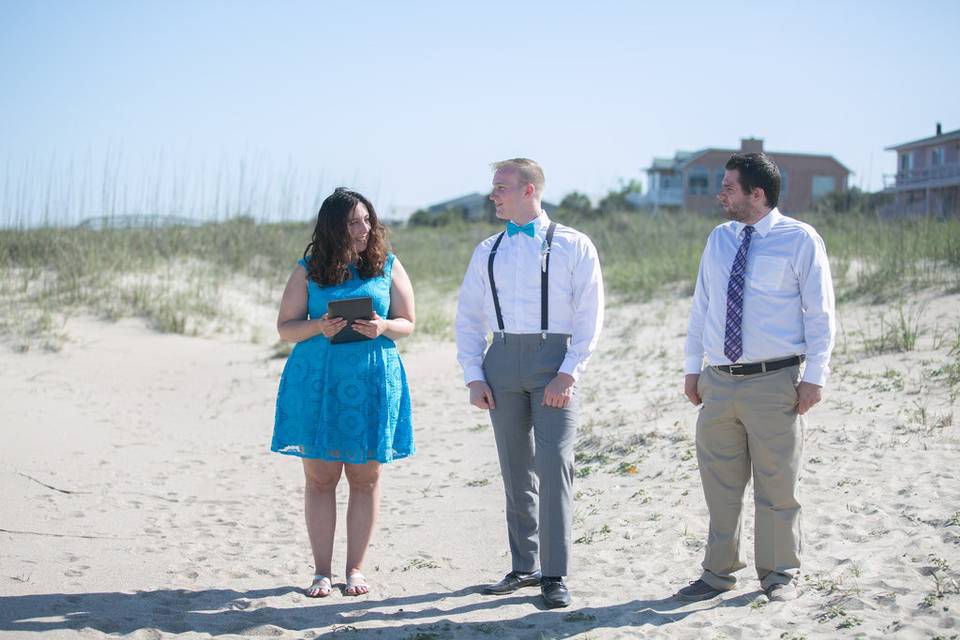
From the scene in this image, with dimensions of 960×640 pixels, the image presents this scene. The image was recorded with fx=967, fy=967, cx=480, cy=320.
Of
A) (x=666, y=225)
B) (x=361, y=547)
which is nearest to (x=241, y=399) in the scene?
(x=361, y=547)

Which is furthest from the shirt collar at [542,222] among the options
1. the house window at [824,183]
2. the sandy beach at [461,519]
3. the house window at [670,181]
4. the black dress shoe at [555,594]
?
the house window at [670,181]

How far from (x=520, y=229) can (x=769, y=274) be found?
3.62 ft

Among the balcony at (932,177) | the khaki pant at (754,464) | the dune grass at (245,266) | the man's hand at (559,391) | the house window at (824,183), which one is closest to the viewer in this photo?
the khaki pant at (754,464)

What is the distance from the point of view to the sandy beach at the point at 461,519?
425 cm

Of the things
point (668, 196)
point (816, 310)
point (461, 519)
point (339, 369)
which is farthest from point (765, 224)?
point (668, 196)

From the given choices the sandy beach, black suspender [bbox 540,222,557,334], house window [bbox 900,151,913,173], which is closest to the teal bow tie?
black suspender [bbox 540,222,557,334]

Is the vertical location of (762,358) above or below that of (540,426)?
above

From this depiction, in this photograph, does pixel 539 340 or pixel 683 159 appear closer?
pixel 539 340

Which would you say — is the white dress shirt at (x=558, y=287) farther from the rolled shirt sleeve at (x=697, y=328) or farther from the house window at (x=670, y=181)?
the house window at (x=670, y=181)

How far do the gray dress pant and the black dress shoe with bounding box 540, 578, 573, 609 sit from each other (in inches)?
1.9

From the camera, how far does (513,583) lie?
4.66 m

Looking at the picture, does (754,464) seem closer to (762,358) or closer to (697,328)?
(762,358)

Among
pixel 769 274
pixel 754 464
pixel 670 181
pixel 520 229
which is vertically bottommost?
pixel 754 464

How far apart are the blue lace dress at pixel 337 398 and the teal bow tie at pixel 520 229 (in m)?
0.74
